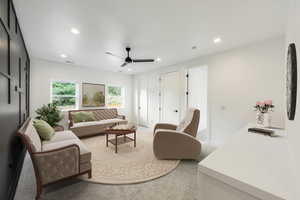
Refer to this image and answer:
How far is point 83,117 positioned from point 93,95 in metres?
1.12

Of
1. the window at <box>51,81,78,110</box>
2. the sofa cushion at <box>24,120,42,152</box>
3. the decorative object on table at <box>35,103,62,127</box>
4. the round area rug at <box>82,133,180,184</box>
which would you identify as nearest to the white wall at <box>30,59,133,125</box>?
the window at <box>51,81,78,110</box>

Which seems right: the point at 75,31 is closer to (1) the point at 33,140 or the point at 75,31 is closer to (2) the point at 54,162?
(1) the point at 33,140

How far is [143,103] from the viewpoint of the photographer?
240 inches

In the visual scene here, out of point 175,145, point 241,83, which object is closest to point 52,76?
point 175,145

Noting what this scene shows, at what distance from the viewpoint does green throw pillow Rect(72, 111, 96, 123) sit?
4.46 meters

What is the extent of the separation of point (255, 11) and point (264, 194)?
2354mm

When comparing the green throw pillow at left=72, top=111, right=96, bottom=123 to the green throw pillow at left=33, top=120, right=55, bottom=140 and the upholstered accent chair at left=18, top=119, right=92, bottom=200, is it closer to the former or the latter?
the green throw pillow at left=33, top=120, right=55, bottom=140

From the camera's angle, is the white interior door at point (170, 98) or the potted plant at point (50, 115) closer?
the potted plant at point (50, 115)

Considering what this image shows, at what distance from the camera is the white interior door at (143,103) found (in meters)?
5.96

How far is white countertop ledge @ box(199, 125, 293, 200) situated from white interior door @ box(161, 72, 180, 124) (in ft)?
11.4

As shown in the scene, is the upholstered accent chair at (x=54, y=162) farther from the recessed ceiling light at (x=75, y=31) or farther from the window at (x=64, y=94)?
the window at (x=64, y=94)

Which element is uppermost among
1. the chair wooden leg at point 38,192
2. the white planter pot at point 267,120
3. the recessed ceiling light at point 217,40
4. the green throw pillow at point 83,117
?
the recessed ceiling light at point 217,40

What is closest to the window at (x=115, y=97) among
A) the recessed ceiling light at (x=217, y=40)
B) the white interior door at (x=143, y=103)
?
the white interior door at (x=143, y=103)

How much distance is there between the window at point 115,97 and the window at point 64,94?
136cm
